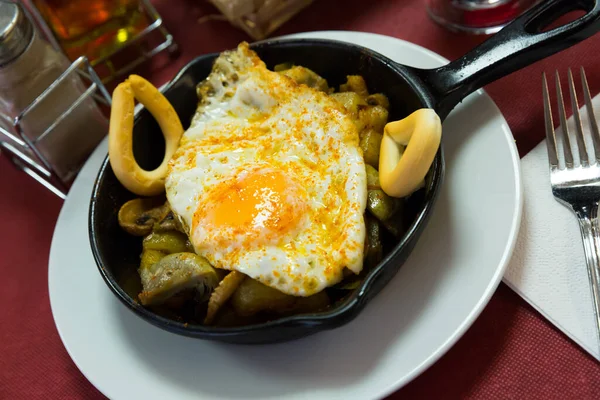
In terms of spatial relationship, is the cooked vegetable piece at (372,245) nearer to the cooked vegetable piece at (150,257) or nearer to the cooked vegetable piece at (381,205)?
the cooked vegetable piece at (381,205)

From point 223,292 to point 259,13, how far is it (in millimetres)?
1021

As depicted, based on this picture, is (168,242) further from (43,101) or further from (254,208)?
(43,101)

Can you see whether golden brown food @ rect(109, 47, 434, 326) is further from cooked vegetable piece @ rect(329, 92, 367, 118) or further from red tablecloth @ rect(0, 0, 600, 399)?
red tablecloth @ rect(0, 0, 600, 399)

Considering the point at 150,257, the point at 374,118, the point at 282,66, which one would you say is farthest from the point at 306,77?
the point at 150,257

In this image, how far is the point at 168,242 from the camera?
1347 millimetres

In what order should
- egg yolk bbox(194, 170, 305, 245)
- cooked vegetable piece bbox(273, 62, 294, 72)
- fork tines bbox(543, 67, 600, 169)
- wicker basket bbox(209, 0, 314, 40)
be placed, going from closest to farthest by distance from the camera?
egg yolk bbox(194, 170, 305, 245), fork tines bbox(543, 67, 600, 169), cooked vegetable piece bbox(273, 62, 294, 72), wicker basket bbox(209, 0, 314, 40)

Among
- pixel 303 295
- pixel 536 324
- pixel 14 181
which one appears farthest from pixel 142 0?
pixel 536 324

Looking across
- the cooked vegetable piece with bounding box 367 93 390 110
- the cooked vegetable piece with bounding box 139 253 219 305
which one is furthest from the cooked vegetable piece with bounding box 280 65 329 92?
the cooked vegetable piece with bounding box 139 253 219 305

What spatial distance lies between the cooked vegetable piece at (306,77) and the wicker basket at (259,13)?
42cm

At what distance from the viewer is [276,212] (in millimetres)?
1216

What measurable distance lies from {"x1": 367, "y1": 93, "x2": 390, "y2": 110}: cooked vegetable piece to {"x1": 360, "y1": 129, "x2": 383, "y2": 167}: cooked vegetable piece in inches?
4.2

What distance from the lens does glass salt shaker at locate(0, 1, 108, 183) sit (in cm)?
151

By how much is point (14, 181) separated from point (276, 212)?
1096 mm

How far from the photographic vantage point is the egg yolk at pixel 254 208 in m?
1.21
